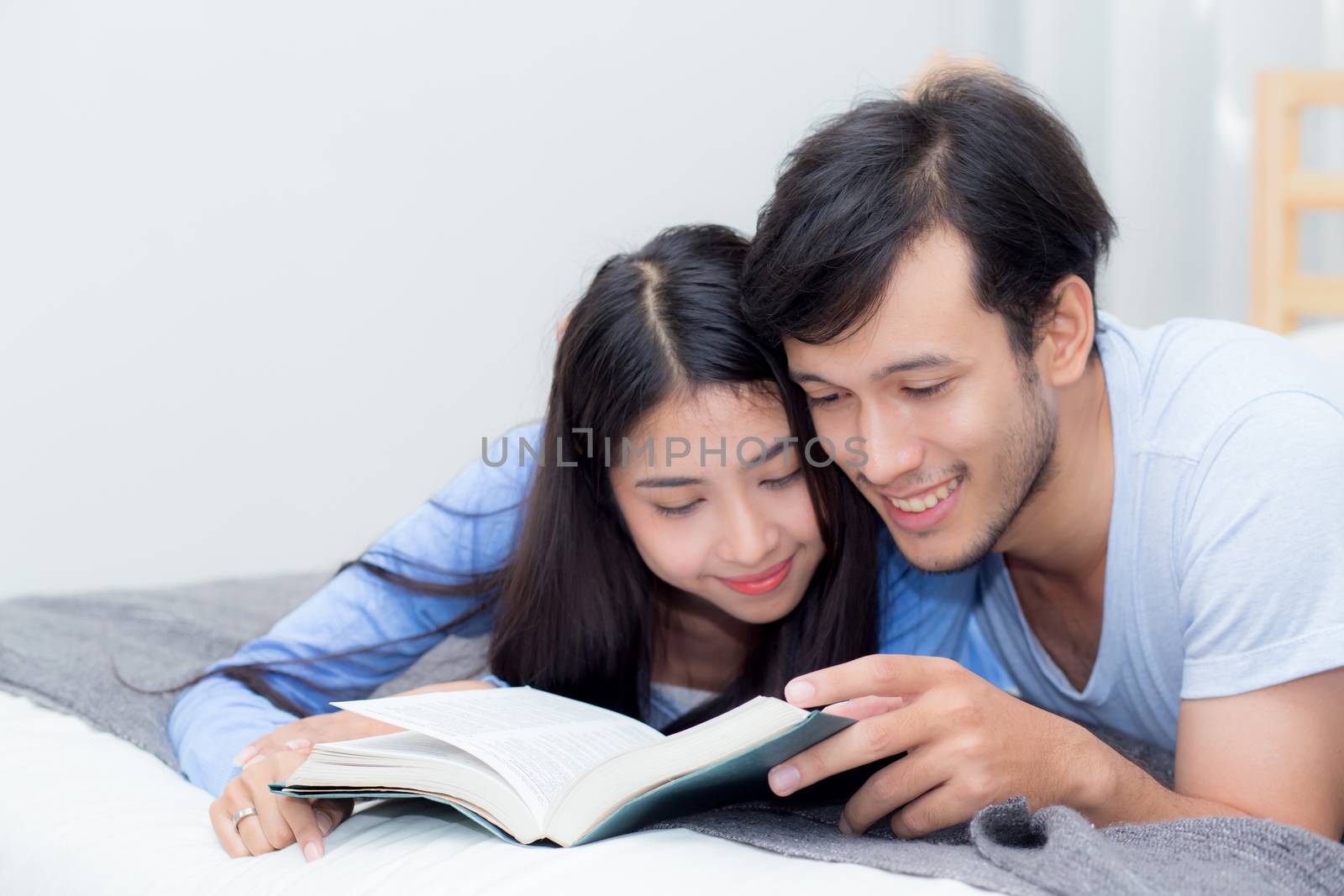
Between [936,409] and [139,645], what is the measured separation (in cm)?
99

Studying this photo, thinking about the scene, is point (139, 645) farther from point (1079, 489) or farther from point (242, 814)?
point (1079, 489)

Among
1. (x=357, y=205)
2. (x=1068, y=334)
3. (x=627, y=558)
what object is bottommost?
(x=627, y=558)

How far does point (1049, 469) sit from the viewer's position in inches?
48.4

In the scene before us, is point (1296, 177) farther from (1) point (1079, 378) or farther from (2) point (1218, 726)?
(2) point (1218, 726)

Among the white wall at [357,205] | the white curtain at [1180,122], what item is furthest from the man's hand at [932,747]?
the white curtain at [1180,122]

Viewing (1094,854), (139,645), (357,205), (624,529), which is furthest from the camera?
(357,205)

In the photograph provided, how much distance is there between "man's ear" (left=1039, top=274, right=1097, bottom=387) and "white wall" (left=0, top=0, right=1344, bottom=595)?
88 centimetres

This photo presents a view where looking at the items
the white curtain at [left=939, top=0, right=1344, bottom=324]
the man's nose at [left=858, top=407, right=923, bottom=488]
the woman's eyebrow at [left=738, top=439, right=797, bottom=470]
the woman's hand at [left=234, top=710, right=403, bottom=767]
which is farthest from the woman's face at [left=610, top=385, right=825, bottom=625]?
the white curtain at [left=939, top=0, right=1344, bottom=324]

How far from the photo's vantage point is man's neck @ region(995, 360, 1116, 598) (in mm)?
1241

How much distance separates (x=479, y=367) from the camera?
2584 mm

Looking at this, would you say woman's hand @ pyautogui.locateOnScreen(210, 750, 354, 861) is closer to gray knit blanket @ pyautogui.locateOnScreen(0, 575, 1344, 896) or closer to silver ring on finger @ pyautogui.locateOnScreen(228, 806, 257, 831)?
silver ring on finger @ pyautogui.locateOnScreen(228, 806, 257, 831)

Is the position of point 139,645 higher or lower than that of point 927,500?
lower

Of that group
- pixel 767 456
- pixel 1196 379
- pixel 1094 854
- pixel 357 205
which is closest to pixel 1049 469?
pixel 1196 379

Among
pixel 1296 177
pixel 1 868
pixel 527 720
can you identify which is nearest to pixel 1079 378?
pixel 527 720
